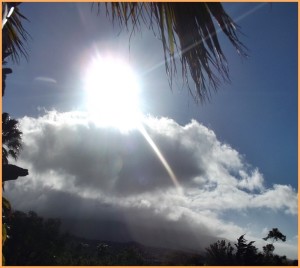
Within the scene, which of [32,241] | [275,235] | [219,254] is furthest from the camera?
[275,235]

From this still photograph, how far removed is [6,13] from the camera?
4.34 feet

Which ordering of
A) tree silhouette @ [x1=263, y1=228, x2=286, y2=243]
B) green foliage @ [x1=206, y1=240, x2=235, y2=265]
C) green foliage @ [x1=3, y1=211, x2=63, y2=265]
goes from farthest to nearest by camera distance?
tree silhouette @ [x1=263, y1=228, x2=286, y2=243], green foliage @ [x1=3, y1=211, x2=63, y2=265], green foliage @ [x1=206, y1=240, x2=235, y2=265]

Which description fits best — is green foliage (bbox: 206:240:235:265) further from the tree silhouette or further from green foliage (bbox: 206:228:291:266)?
the tree silhouette

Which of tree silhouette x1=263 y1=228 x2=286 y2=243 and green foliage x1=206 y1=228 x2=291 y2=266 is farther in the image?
tree silhouette x1=263 y1=228 x2=286 y2=243

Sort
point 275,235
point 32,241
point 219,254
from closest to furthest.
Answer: point 219,254 < point 32,241 < point 275,235

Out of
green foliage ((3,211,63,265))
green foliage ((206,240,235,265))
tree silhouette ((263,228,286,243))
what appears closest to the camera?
green foliage ((206,240,235,265))

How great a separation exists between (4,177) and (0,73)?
59 cm

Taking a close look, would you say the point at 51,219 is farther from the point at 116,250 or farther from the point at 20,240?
the point at 116,250

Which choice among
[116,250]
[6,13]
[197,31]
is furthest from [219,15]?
[116,250]

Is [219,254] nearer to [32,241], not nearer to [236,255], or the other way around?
[236,255]

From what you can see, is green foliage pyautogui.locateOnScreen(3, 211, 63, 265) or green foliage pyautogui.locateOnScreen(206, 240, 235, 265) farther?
green foliage pyautogui.locateOnScreen(3, 211, 63, 265)

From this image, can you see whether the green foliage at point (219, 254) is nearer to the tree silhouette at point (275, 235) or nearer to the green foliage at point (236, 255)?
the green foliage at point (236, 255)

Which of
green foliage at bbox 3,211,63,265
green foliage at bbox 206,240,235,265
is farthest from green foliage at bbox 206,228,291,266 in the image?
green foliage at bbox 3,211,63,265

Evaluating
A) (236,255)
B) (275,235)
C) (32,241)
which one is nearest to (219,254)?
(236,255)
